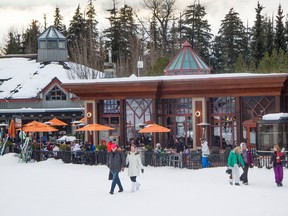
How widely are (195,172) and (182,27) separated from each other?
4651cm

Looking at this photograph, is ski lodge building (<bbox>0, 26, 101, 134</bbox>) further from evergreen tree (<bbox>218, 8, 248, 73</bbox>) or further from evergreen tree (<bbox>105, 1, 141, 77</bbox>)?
evergreen tree (<bbox>218, 8, 248, 73</bbox>)

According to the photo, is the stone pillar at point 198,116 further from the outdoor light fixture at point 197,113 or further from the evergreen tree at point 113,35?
the evergreen tree at point 113,35

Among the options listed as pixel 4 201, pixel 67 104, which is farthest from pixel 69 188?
pixel 67 104

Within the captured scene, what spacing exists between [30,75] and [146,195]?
38647mm

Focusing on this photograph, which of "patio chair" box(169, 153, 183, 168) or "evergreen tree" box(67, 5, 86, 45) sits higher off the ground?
"evergreen tree" box(67, 5, 86, 45)

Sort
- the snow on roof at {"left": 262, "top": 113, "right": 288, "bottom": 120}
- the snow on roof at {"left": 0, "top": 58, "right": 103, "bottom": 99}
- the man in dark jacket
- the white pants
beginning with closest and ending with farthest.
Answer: the man in dark jacket → the white pants → the snow on roof at {"left": 262, "top": 113, "right": 288, "bottom": 120} → the snow on roof at {"left": 0, "top": 58, "right": 103, "bottom": 99}

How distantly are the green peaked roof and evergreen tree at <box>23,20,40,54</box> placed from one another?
128 feet

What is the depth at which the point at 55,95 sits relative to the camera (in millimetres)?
49969

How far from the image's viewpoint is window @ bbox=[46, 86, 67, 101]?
164ft

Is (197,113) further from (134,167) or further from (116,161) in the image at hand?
(116,161)

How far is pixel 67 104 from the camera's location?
163 ft

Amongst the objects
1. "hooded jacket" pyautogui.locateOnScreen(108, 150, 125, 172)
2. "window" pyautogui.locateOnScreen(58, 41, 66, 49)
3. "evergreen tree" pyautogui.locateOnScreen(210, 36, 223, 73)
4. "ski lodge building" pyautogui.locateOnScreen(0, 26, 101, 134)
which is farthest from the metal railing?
"evergreen tree" pyautogui.locateOnScreen(210, 36, 223, 73)

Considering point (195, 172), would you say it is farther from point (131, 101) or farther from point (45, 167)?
point (131, 101)

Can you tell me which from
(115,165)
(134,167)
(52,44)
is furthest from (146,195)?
(52,44)
